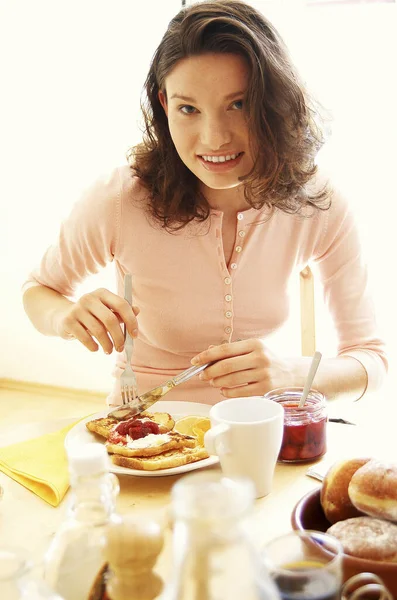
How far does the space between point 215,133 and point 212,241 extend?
302 mm

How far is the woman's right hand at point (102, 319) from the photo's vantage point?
1.26 m

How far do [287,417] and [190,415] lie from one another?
0.22m

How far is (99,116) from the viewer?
343 cm

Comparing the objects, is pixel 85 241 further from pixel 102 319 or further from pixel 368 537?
pixel 368 537

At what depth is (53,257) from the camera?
167 cm

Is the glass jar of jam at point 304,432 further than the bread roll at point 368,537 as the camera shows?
Yes

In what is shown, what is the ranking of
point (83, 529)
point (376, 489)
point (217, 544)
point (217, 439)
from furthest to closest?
1. point (217, 439)
2. point (376, 489)
3. point (83, 529)
4. point (217, 544)

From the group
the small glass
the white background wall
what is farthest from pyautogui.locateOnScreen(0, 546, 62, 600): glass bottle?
the white background wall

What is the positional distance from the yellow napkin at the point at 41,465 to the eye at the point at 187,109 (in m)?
0.65

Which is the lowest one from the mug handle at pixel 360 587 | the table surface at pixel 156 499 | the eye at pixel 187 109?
the table surface at pixel 156 499

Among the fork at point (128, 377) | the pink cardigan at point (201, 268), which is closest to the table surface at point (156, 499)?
the fork at point (128, 377)

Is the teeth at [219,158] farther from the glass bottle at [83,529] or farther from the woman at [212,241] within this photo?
the glass bottle at [83,529]

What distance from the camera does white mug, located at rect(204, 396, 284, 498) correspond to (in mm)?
910

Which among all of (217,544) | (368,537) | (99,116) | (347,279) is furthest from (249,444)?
(99,116)
